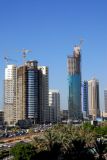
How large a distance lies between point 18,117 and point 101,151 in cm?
12188

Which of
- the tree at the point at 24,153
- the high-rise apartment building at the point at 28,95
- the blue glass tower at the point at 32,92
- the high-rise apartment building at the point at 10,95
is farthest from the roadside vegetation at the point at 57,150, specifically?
the high-rise apartment building at the point at 10,95

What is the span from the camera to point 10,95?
590 ft

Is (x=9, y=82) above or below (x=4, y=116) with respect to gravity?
above

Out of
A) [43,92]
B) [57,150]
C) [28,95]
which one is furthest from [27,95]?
[57,150]

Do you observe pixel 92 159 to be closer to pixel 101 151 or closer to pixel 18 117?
pixel 101 151

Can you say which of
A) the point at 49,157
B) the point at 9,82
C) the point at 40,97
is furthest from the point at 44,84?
the point at 49,157

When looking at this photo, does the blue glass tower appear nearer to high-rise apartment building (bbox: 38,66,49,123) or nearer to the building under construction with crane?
the building under construction with crane

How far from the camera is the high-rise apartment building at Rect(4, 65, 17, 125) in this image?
17275 centimetres

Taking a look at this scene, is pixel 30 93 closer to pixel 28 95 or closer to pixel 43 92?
pixel 28 95

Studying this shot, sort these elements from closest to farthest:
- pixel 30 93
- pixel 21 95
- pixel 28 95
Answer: pixel 30 93, pixel 28 95, pixel 21 95

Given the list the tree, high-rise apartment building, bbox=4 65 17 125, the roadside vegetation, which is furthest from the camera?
high-rise apartment building, bbox=4 65 17 125

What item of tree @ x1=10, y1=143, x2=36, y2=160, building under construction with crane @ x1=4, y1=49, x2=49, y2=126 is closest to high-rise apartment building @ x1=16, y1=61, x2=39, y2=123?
building under construction with crane @ x1=4, y1=49, x2=49, y2=126

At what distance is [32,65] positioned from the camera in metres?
174

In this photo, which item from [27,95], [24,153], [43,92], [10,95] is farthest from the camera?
[10,95]
